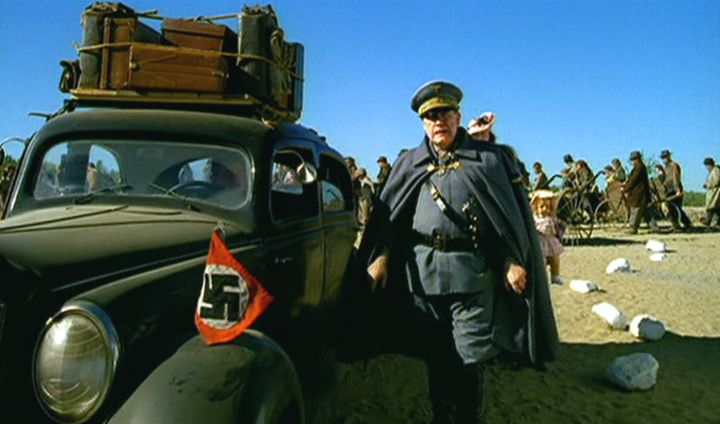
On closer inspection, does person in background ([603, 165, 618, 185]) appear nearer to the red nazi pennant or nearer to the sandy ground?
the sandy ground

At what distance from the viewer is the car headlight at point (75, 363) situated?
180cm

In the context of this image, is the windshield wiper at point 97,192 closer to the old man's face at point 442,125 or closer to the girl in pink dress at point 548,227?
the old man's face at point 442,125

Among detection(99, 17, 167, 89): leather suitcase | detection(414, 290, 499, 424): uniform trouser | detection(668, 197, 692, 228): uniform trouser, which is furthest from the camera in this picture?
detection(668, 197, 692, 228): uniform trouser

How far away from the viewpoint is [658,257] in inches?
423

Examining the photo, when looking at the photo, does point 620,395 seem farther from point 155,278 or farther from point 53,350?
point 53,350

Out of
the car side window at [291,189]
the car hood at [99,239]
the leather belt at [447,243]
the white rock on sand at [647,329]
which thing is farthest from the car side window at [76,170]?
the white rock on sand at [647,329]

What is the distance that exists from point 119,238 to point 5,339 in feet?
2.14

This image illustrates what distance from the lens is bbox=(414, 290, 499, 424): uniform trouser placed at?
10.2 ft

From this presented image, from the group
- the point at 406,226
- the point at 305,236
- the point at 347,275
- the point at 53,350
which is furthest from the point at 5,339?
the point at 347,275

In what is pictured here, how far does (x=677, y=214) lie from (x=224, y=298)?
56.8 feet

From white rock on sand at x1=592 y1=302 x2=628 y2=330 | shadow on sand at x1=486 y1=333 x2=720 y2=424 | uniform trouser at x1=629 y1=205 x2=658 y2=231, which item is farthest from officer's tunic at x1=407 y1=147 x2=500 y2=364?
uniform trouser at x1=629 y1=205 x2=658 y2=231

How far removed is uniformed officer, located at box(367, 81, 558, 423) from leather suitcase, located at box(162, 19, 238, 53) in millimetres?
1902

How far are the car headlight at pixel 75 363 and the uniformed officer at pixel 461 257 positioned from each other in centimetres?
172

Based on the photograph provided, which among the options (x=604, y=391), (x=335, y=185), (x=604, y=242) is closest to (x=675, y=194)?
(x=604, y=242)
